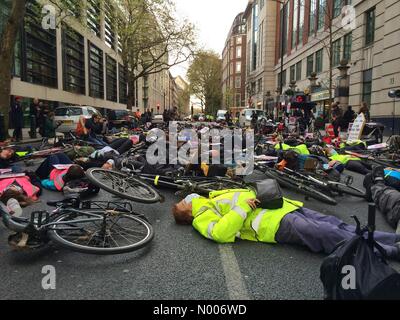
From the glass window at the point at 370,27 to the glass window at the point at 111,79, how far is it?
3040 cm

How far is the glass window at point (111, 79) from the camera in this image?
1756 inches

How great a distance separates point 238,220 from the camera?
3.92 m

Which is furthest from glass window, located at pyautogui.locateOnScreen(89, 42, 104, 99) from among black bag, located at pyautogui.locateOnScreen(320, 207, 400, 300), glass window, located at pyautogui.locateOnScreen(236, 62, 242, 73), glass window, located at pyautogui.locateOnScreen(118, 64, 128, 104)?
glass window, located at pyautogui.locateOnScreen(236, 62, 242, 73)

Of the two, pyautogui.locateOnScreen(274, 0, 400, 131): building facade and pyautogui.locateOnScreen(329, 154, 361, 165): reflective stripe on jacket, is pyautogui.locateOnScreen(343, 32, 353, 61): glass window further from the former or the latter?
pyautogui.locateOnScreen(329, 154, 361, 165): reflective stripe on jacket

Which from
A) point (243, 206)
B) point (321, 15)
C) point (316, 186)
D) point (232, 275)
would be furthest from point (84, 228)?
point (321, 15)

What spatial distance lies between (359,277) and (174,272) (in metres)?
1.60

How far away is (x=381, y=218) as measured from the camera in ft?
16.5

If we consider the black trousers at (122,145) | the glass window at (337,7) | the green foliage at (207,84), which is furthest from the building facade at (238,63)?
the black trousers at (122,145)

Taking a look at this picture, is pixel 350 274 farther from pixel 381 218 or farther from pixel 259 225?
pixel 381 218

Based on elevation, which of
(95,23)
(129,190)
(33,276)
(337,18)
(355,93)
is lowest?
(33,276)

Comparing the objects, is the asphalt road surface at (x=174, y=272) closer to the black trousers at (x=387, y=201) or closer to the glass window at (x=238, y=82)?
the black trousers at (x=387, y=201)

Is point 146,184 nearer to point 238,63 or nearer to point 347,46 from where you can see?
point 347,46

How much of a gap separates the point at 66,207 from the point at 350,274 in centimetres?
286

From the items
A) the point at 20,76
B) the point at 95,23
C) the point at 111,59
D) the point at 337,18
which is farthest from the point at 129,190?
the point at 111,59
